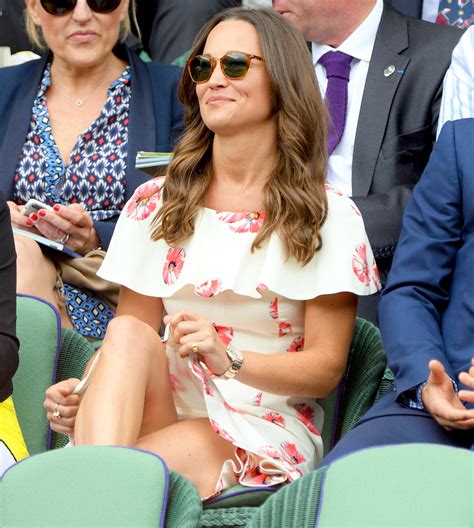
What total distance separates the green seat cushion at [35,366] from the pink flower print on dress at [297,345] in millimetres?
653

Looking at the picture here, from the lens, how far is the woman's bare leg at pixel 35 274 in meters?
3.91

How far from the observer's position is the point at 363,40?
457 centimetres

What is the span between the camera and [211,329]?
3.08 meters

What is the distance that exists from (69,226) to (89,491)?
5.87 feet

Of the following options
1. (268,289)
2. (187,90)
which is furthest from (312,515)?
(187,90)

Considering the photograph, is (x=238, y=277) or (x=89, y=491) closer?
(x=89, y=491)

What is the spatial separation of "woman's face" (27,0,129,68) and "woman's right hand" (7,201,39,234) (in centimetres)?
71

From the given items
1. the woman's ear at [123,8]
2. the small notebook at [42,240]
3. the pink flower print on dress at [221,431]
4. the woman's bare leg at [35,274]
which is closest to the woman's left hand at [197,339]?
the pink flower print on dress at [221,431]

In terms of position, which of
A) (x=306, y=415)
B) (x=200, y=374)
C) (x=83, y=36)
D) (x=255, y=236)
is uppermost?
(x=83, y=36)

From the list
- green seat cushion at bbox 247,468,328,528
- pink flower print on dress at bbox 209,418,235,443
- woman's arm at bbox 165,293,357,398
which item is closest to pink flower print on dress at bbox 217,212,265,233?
woman's arm at bbox 165,293,357,398

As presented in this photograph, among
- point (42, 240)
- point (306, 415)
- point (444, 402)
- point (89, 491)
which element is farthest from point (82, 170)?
point (89, 491)

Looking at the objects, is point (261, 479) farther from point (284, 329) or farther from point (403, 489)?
point (403, 489)

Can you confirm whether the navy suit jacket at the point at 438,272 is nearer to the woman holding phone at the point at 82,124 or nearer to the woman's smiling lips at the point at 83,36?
the woman holding phone at the point at 82,124

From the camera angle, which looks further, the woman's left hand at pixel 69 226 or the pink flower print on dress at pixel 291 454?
the woman's left hand at pixel 69 226
